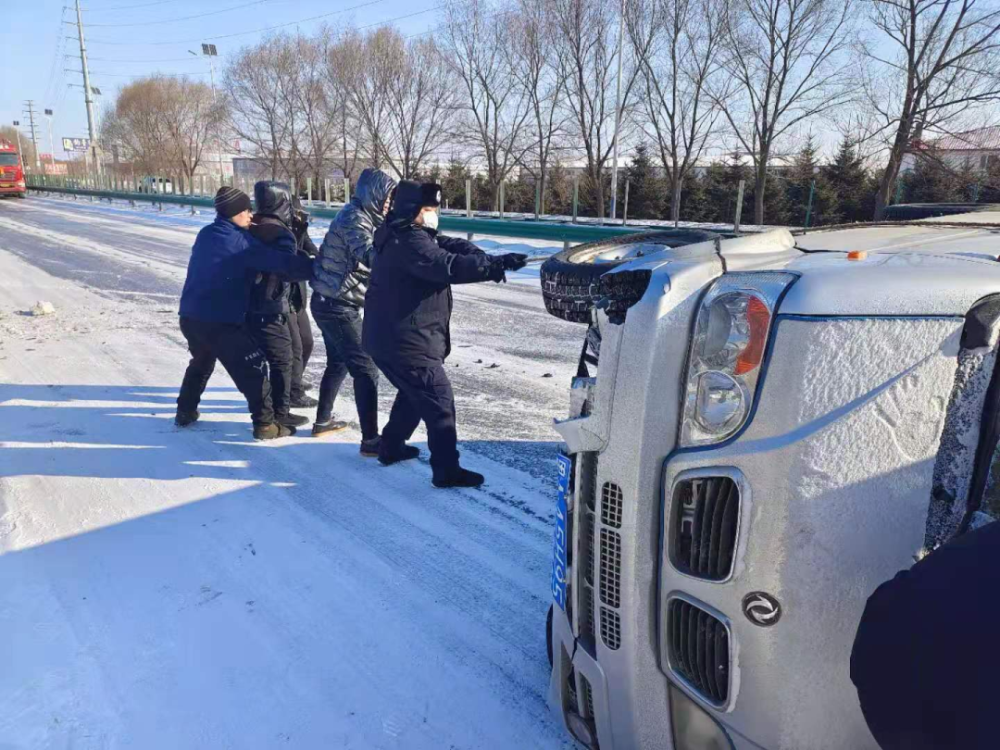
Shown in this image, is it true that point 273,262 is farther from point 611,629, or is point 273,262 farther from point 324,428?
point 611,629

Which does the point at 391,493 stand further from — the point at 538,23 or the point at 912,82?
the point at 538,23

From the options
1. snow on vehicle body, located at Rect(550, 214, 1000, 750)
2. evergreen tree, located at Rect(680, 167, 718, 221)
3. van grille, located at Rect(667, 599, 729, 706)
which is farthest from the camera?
evergreen tree, located at Rect(680, 167, 718, 221)

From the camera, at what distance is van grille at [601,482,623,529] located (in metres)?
1.70

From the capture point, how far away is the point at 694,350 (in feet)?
5.14

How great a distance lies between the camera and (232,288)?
4.72 m

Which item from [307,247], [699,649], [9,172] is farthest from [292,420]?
[9,172]

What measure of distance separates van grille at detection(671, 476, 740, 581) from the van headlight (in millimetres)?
102

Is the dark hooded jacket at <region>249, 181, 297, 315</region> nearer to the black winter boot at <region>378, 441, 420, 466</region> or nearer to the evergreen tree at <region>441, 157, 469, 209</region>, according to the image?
the black winter boot at <region>378, 441, 420, 466</region>

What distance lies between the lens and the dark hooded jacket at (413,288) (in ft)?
12.0

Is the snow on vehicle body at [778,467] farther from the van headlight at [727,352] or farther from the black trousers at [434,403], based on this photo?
the black trousers at [434,403]

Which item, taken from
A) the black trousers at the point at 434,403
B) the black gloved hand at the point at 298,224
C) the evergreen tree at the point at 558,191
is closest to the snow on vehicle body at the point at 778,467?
the black trousers at the point at 434,403

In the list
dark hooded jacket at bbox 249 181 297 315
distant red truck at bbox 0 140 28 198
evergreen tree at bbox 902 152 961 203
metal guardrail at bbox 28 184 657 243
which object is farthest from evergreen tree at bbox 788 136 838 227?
distant red truck at bbox 0 140 28 198

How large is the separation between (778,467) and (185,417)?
15.7 feet

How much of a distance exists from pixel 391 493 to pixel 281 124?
3819cm
